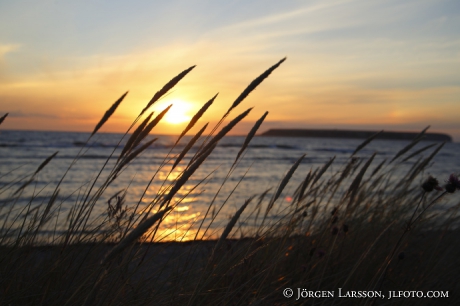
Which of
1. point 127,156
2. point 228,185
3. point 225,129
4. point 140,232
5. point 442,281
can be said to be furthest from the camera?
point 228,185

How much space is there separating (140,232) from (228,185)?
10.7m

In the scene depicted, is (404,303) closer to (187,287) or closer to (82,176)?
(187,287)

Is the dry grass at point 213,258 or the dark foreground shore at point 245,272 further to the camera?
the dark foreground shore at point 245,272

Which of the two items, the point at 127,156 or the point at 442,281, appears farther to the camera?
the point at 442,281

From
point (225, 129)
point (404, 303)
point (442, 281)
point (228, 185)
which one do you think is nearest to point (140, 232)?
point (225, 129)

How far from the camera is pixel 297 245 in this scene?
2619 mm

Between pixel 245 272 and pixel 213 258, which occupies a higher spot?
pixel 213 258

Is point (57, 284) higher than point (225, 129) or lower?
lower

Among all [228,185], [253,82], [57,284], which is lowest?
[228,185]

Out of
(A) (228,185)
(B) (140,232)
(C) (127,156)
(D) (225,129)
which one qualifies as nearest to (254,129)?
(D) (225,129)

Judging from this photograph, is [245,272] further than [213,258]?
Yes

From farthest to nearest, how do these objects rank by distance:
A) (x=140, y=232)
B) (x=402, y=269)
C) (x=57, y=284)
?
(x=402, y=269), (x=57, y=284), (x=140, y=232)

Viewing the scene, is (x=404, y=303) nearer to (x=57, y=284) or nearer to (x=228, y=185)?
(x=57, y=284)

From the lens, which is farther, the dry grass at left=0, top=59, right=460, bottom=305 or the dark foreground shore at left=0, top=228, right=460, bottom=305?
the dark foreground shore at left=0, top=228, right=460, bottom=305
